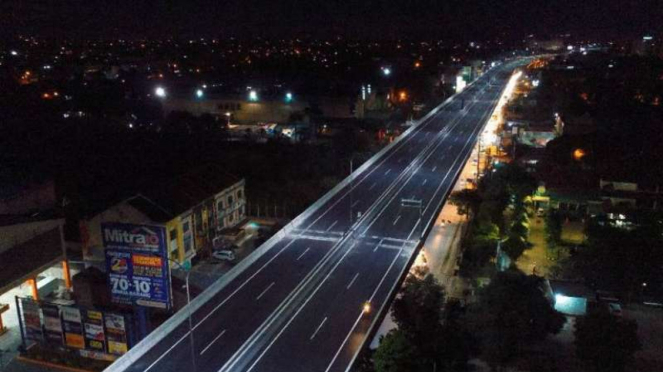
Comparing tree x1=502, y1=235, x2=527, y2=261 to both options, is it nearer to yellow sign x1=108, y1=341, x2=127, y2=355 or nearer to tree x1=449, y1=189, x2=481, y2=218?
tree x1=449, y1=189, x2=481, y2=218

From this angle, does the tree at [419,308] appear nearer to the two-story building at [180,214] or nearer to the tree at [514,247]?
the tree at [514,247]

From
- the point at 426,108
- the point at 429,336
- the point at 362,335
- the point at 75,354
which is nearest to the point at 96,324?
the point at 75,354

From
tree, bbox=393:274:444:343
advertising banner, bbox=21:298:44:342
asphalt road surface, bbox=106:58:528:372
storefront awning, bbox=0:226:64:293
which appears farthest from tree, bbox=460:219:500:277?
storefront awning, bbox=0:226:64:293

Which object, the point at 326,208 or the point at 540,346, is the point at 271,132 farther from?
the point at 540,346

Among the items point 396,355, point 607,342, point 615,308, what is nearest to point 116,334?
point 396,355

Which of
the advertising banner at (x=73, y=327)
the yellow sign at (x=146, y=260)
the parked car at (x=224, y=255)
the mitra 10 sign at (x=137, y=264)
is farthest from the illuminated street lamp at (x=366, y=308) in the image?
the parked car at (x=224, y=255)

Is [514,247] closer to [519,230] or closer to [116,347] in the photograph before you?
[519,230]

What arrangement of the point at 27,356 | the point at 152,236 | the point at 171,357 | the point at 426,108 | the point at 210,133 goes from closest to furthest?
1. the point at 171,357
2. the point at 152,236
3. the point at 27,356
4. the point at 210,133
5. the point at 426,108

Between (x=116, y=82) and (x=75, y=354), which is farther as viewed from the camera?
(x=116, y=82)
